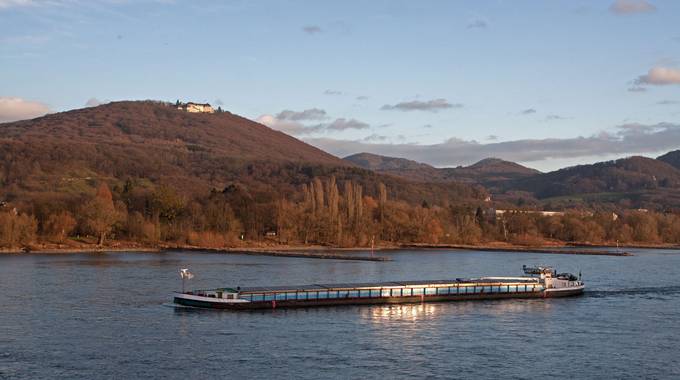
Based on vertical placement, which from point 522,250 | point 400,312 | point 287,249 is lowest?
point 400,312

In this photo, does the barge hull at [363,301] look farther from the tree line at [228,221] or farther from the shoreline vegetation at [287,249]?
the tree line at [228,221]

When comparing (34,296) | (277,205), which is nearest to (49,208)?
(277,205)

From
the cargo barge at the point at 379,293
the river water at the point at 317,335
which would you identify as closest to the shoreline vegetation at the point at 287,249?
the river water at the point at 317,335

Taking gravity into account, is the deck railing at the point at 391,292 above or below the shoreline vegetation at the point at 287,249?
below

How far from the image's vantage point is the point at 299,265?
4166 inches

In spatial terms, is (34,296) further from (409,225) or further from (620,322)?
(409,225)

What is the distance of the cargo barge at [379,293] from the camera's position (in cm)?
6069

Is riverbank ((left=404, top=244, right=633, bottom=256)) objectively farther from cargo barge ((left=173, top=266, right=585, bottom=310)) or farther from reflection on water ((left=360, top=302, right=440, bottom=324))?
reflection on water ((left=360, top=302, right=440, bottom=324))

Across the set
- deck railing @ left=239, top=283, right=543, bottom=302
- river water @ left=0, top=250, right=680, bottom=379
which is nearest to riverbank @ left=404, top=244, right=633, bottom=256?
river water @ left=0, top=250, right=680, bottom=379

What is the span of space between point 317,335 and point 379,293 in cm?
1867

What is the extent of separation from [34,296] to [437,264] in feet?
203

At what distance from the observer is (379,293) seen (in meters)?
67.6

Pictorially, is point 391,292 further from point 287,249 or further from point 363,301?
point 287,249

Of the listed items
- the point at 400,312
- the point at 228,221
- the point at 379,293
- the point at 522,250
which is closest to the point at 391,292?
the point at 379,293
